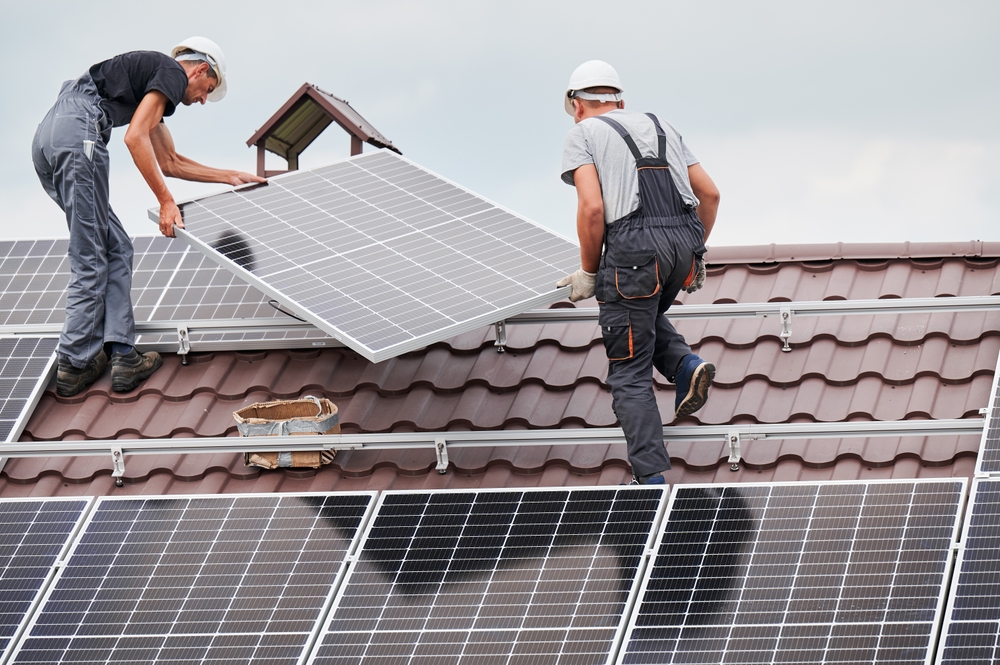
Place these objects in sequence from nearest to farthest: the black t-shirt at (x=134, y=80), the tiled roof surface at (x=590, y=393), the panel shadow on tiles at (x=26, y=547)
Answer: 1. the panel shadow on tiles at (x=26, y=547)
2. the tiled roof surface at (x=590, y=393)
3. the black t-shirt at (x=134, y=80)

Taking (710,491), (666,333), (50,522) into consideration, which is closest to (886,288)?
(666,333)

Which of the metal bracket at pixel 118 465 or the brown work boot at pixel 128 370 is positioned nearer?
the metal bracket at pixel 118 465

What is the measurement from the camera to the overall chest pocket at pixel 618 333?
7727 millimetres

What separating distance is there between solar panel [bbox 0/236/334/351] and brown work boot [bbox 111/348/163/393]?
0.29 metres

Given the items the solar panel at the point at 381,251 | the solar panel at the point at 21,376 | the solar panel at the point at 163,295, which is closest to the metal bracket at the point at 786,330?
the solar panel at the point at 381,251

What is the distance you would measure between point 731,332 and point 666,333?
1.35 metres

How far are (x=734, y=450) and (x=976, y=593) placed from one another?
194cm

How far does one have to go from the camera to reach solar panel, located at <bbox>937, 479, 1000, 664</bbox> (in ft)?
20.2

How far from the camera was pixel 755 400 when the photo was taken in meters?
8.80

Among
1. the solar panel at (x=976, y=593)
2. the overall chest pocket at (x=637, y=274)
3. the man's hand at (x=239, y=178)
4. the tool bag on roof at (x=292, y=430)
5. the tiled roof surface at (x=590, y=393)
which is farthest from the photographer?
the man's hand at (x=239, y=178)

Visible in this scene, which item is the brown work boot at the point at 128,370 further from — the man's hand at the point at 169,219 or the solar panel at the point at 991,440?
the solar panel at the point at 991,440

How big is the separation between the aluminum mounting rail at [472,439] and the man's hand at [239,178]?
7.37ft

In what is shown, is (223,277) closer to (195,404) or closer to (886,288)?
(195,404)

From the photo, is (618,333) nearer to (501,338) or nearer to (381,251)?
(501,338)
